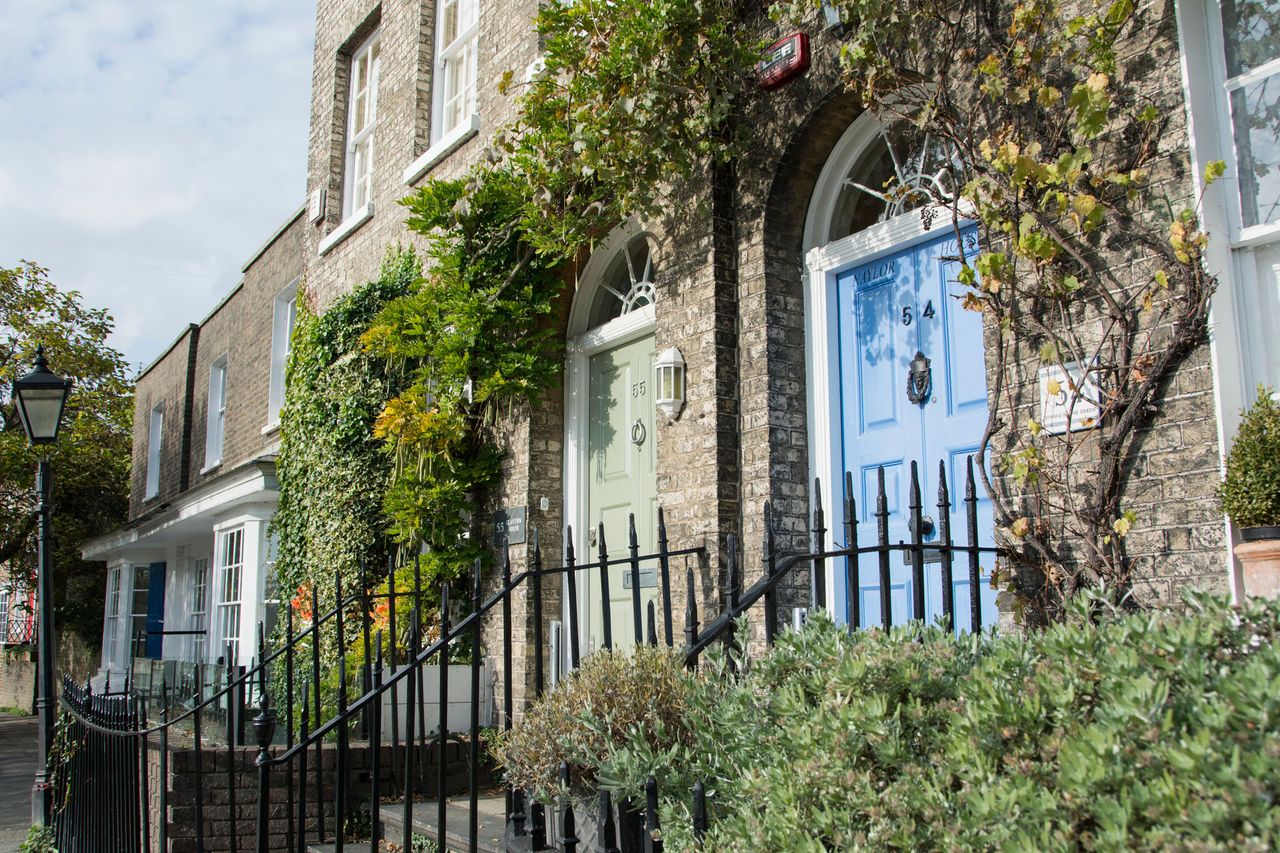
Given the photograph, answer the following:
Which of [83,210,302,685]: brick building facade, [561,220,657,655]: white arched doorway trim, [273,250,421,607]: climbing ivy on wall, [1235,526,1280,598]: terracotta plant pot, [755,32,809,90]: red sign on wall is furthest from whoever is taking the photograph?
[83,210,302,685]: brick building facade

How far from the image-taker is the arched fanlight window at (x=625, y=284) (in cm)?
745

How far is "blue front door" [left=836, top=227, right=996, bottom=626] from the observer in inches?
204

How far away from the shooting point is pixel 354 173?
11484 millimetres

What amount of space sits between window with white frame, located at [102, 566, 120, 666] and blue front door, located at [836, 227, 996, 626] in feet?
60.5

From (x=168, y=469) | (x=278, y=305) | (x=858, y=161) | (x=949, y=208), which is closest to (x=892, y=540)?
(x=949, y=208)

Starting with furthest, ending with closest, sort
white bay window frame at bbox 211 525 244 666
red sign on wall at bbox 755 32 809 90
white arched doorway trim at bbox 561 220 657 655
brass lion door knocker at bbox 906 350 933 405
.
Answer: white bay window frame at bbox 211 525 244 666, white arched doorway trim at bbox 561 220 657 655, red sign on wall at bbox 755 32 809 90, brass lion door knocker at bbox 906 350 933 405

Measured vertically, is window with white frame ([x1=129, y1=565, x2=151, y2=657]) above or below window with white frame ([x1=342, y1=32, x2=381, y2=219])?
below

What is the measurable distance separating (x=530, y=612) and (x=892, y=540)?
111 inches

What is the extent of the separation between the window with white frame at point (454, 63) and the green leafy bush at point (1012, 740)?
301 inches

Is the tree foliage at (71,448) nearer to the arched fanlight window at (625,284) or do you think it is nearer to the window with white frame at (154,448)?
Result: the window with white frame at (154,448)

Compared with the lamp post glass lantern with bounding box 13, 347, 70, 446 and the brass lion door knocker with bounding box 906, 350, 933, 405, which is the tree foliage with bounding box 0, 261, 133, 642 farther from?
the brass lion door knocker with bounding box 906, 350, 933, 405

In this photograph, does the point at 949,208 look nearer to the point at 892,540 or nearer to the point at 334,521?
the point at 892,540

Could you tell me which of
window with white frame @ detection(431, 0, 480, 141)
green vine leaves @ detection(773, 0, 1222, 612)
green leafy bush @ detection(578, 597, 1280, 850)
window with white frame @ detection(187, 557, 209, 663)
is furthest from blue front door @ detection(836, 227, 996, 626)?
window with white frame @ detection(187, 557, 209, 663)

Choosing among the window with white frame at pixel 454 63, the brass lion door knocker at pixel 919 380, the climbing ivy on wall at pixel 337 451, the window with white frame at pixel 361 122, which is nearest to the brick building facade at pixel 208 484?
the climbing ivy on wall at pixel 337 451
